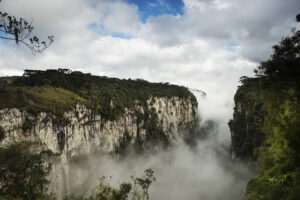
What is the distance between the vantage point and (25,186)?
24.6 metres

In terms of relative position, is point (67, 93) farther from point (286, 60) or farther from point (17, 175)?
point (286, 60)

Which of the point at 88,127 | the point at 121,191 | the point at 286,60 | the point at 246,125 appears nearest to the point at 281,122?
the point at 286,60

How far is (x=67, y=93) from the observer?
6594 cm

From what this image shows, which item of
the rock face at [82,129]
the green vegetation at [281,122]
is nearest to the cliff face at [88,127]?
the rock face at [82,129]

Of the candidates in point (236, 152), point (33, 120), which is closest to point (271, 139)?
point (33, 120)

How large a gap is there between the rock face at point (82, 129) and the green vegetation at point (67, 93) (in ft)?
7.35

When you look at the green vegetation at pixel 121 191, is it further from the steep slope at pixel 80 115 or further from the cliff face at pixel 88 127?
the cliff face at pixel 88 127

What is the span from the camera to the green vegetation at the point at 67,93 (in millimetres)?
50719

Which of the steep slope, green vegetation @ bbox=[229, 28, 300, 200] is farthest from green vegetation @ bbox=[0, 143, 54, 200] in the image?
green vegetation @ bbox=[229, 28, 300, 200]

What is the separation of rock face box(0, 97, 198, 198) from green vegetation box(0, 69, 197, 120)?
2.24 m

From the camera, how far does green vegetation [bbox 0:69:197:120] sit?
166 ft

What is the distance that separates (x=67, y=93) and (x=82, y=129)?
12784 mm

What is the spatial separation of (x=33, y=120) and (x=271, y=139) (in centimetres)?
4996

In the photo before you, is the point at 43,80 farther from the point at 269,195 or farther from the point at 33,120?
the point at 269,195
